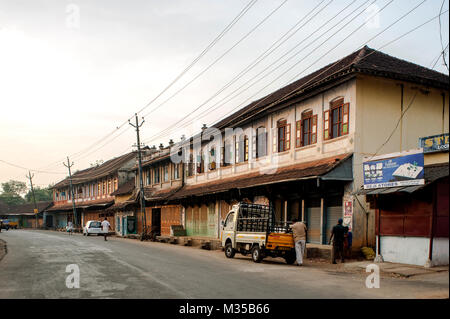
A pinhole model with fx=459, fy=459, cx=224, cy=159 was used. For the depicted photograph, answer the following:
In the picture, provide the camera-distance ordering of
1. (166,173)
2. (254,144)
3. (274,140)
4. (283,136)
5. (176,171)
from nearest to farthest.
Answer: (283,136) < (274,140) < (254,144) < (176,171) < (166,173)

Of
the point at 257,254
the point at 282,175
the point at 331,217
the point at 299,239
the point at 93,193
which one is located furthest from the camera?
the point at 93,193

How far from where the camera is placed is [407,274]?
13.6 m

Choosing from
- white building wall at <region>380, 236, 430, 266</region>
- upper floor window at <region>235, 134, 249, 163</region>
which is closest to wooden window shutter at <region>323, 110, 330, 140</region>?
white building wall at <region>380, 236, 430, 266</region>

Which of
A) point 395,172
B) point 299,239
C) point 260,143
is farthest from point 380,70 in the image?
point 260,143

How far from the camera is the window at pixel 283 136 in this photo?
80.0 ft

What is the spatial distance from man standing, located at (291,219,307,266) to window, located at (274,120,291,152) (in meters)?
7.54

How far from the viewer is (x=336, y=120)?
2083 centimetres

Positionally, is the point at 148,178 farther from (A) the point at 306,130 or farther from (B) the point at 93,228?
(A) the point at 306,130

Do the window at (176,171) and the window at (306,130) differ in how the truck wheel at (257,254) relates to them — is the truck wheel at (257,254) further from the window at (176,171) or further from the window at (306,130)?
the window at (176,171)

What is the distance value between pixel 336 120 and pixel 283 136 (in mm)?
4576

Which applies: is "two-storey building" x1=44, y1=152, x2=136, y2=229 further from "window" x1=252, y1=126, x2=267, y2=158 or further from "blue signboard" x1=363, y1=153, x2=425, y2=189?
"blue signboard" x1=363, y1=153, x2=425, y2=189

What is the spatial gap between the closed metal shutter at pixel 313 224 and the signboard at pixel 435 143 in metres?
6.23
